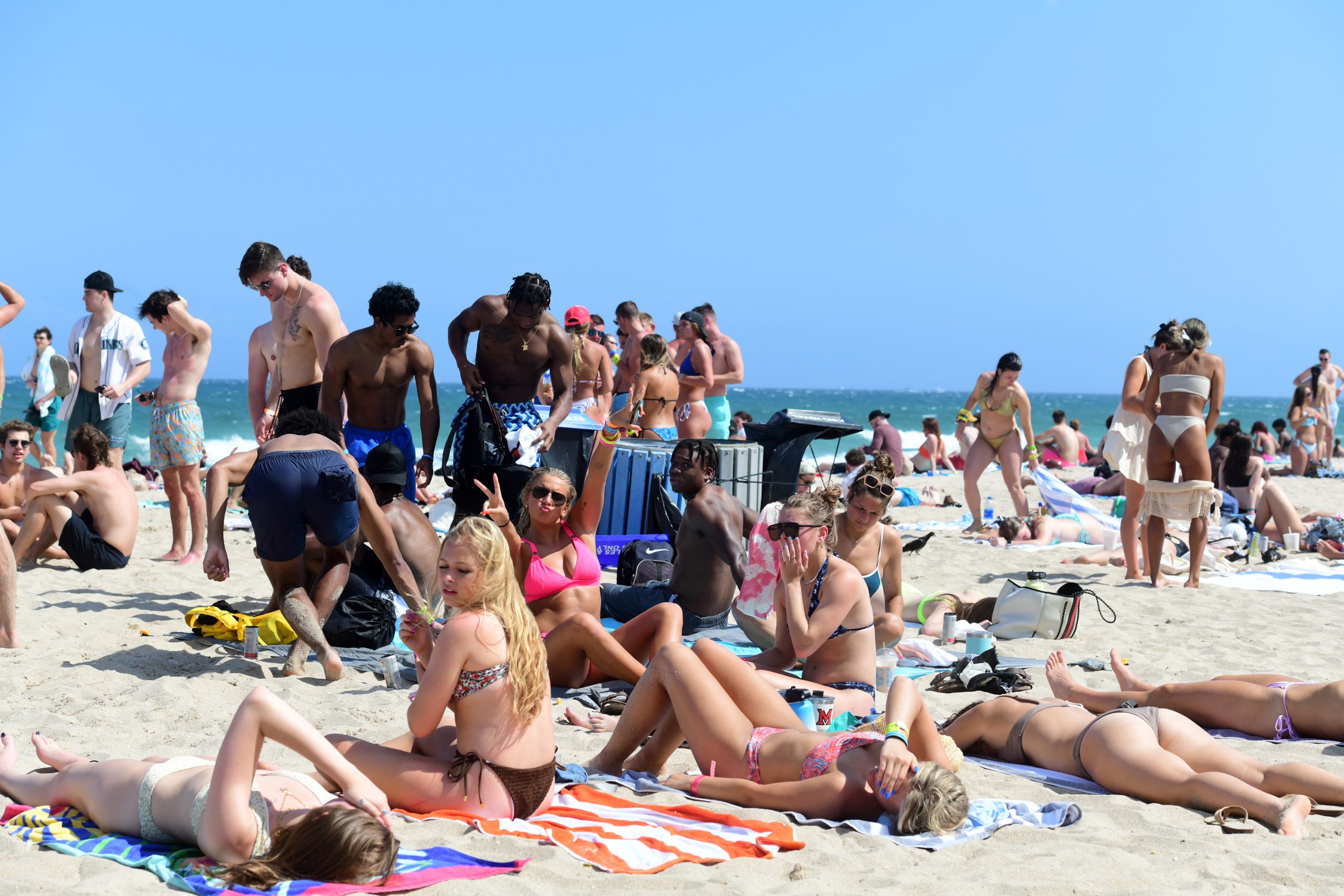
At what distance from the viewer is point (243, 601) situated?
20.3ft

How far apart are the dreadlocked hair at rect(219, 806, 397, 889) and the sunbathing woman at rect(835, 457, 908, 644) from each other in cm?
257

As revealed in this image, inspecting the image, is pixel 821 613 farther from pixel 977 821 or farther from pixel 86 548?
pixel 86 548

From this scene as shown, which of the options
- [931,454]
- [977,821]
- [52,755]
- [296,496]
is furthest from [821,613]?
[931,454]

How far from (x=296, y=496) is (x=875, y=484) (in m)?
2.35

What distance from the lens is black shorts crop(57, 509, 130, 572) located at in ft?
21.9

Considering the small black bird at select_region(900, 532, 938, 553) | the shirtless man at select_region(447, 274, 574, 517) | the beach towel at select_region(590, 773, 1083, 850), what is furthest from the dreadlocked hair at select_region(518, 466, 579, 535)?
the small black bird at select_region(900, 532, 938, 553)

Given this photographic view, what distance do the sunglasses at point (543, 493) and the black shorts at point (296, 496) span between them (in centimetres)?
75

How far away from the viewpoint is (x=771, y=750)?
11.4ft

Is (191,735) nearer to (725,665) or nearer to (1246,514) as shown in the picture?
(725,665)

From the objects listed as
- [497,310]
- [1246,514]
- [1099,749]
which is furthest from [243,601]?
[1246,514]

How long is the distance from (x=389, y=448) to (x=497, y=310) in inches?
47.3

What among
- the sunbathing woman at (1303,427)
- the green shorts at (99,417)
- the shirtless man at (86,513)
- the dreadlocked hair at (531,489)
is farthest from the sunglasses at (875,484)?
the sunbathing woman at (1303,427)

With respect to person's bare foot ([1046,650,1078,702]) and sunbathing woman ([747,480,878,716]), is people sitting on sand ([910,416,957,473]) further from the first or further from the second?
sunbathing woman ([747,480,878,716])

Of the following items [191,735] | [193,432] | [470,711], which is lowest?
[191,735]
